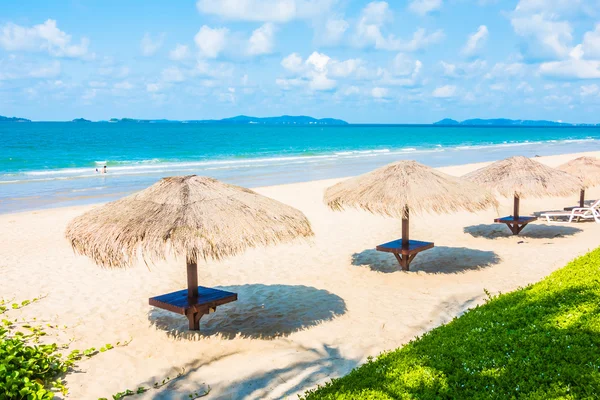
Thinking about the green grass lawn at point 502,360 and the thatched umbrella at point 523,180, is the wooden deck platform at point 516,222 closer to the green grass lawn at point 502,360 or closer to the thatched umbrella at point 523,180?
the thatched umbrella at point 523,180

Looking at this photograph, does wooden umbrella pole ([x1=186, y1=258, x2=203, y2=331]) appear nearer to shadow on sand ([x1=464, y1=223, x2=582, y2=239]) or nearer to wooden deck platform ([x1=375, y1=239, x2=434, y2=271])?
wooden deck platform ([x1=375, y1=239, x2=434, y2=271])

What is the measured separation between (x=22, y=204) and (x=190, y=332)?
47.0ft

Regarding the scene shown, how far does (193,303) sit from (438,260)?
187 inches

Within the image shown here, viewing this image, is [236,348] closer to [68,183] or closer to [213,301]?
[213,301]

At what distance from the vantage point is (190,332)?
6070 mm

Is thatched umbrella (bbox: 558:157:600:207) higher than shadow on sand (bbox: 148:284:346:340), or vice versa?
thatched umbrella (bbox: 558:157:600:207)

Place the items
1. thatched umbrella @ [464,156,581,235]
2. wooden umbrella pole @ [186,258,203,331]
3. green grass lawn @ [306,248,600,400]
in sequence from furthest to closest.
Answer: thatched umbrella @ [464,156,581,235] → wooden umbrella pole @ [186,258,203,331] → green grass lawn @ [306,248,600,400]

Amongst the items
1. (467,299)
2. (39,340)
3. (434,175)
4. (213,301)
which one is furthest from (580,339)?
(39,340)

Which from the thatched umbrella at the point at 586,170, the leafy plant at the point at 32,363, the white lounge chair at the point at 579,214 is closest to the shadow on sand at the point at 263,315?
the leafy plant at the point at 32,363

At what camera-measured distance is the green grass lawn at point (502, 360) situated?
11.5 ft

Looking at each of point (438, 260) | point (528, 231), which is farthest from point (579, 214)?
point (438, 260)

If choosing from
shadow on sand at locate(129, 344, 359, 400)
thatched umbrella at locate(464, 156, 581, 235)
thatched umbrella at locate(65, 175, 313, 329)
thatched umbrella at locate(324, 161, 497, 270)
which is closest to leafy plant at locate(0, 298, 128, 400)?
shadow on sand at locate(129, 344, 359, 400)

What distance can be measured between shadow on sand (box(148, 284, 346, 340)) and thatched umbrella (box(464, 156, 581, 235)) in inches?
183

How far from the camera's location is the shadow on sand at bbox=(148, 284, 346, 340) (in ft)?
20.1
